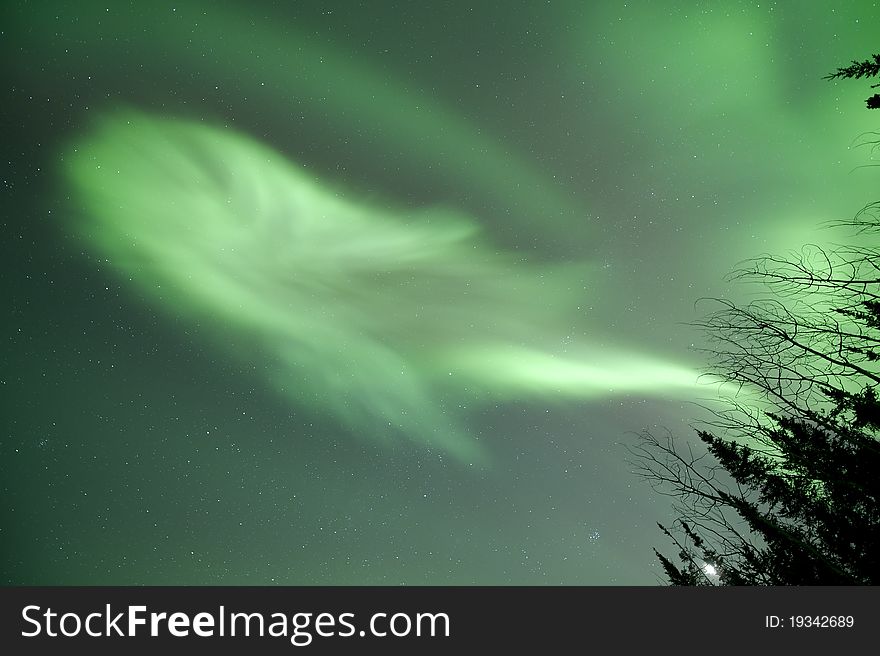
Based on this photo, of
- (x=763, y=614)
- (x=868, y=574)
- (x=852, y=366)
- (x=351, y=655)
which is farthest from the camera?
(x=868, y=574)

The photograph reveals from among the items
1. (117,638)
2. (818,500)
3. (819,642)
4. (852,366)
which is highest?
(852,366)

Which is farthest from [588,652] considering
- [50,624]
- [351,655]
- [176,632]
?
[50,624]

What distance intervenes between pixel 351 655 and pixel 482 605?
0.88 meters

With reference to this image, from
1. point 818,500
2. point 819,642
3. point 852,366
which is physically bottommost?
point 819,642

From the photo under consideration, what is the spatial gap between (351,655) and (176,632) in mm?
1124

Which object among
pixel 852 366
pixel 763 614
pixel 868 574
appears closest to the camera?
pixel 763 614

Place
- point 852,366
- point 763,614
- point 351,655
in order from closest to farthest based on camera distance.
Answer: point 351,655 < point 763,614 < point 852,366

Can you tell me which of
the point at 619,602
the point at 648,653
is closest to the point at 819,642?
the point at 648,653

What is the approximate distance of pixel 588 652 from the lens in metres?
2.85

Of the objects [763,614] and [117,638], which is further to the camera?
[763,614]

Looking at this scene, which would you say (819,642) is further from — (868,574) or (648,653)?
(868,574)

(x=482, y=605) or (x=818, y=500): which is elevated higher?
(x=818, y=500)

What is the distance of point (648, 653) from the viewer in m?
2.83

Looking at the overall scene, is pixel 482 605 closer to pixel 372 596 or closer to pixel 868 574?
pixel 372 596
